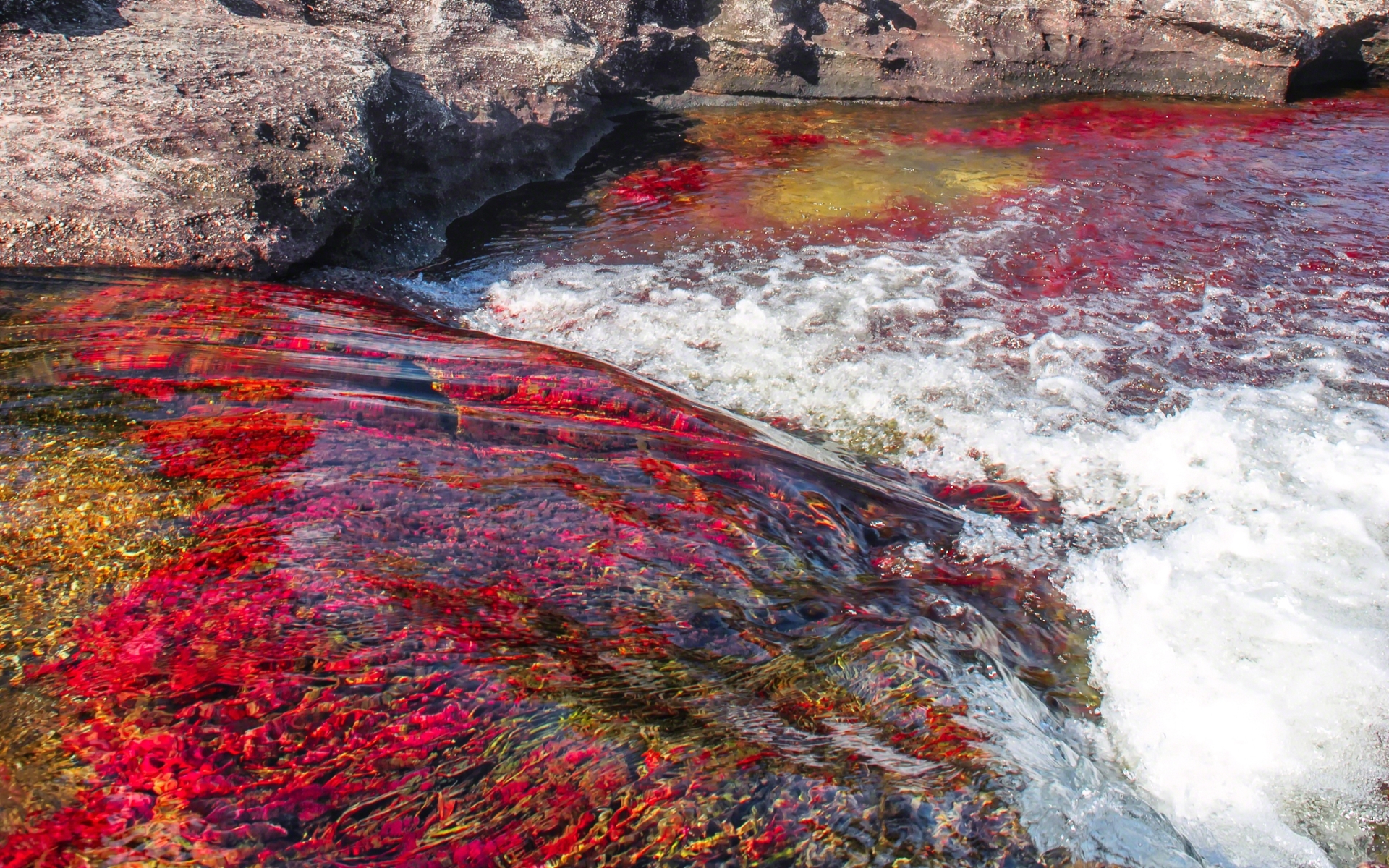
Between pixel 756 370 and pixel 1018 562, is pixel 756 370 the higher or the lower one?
the higher one

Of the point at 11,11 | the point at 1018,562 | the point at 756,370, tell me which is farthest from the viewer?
the point at 11,11

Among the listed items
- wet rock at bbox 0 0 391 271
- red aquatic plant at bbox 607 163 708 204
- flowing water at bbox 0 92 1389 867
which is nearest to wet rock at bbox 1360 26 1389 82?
flowing water at bbox 0 92 1389 867

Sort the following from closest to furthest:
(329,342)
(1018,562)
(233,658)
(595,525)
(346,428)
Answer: (233,658) < (595,525) < (346,428) < (1018,562) < (329,342)

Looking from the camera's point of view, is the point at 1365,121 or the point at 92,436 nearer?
the point at 92,436

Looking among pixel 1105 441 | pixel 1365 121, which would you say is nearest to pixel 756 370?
pixel 1105 441

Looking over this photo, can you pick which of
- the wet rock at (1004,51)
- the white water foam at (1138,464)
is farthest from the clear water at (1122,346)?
the wet rock at (1004,51)

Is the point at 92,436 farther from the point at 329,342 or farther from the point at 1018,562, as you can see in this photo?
the point at 1018,562

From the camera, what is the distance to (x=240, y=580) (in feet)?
6.26

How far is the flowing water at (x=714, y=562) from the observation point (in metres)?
1.56

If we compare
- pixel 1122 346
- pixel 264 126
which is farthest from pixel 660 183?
pixel 1122 346

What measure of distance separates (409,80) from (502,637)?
16.8ft

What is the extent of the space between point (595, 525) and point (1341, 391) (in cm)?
362

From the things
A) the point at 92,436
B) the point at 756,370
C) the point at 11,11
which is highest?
the point at 11,11

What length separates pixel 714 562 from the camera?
2.35 m
